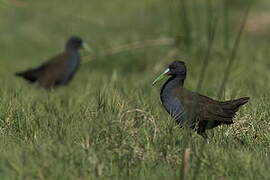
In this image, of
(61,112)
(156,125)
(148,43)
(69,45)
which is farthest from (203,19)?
(156,125)

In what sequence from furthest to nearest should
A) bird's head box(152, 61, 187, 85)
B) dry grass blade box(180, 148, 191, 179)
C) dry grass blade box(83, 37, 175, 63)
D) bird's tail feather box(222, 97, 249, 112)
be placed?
dry grass blade box(83, 37, 175, 63) → bird's head box(152, 61, 187, 85) → bird's tail feather box(222, 97, 249, 112) → dry grass blade box(180, 148, 191, 179)

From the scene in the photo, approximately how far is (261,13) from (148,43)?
4.66 metres

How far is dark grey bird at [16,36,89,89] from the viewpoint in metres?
10.4

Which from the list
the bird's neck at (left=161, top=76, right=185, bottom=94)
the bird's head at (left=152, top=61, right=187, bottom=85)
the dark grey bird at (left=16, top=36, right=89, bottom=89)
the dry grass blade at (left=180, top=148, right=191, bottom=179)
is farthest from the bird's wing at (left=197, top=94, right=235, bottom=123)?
the dark grey bird at (left=16, top=36, right=89, bottom=89)

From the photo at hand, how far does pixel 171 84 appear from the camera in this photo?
6.35m

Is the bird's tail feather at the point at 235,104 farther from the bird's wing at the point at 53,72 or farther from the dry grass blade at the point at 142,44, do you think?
the dry grass blade at the point at 142,44

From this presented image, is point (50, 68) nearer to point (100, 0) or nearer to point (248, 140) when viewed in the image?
point (248, 140)

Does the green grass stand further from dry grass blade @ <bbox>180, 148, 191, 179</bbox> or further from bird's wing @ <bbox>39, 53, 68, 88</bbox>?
bird's wing @ <bbox>39, 53, 68, 88</bbox>

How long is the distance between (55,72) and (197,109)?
4795mm

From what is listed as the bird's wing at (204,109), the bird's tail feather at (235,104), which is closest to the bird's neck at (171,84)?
the bird's wing at (204,109)

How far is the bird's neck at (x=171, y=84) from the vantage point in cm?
628

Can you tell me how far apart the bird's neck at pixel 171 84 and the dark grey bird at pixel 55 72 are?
4098 mm

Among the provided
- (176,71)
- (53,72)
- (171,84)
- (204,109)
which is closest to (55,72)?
(53,72)

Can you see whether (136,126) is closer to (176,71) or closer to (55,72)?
(176,71)
